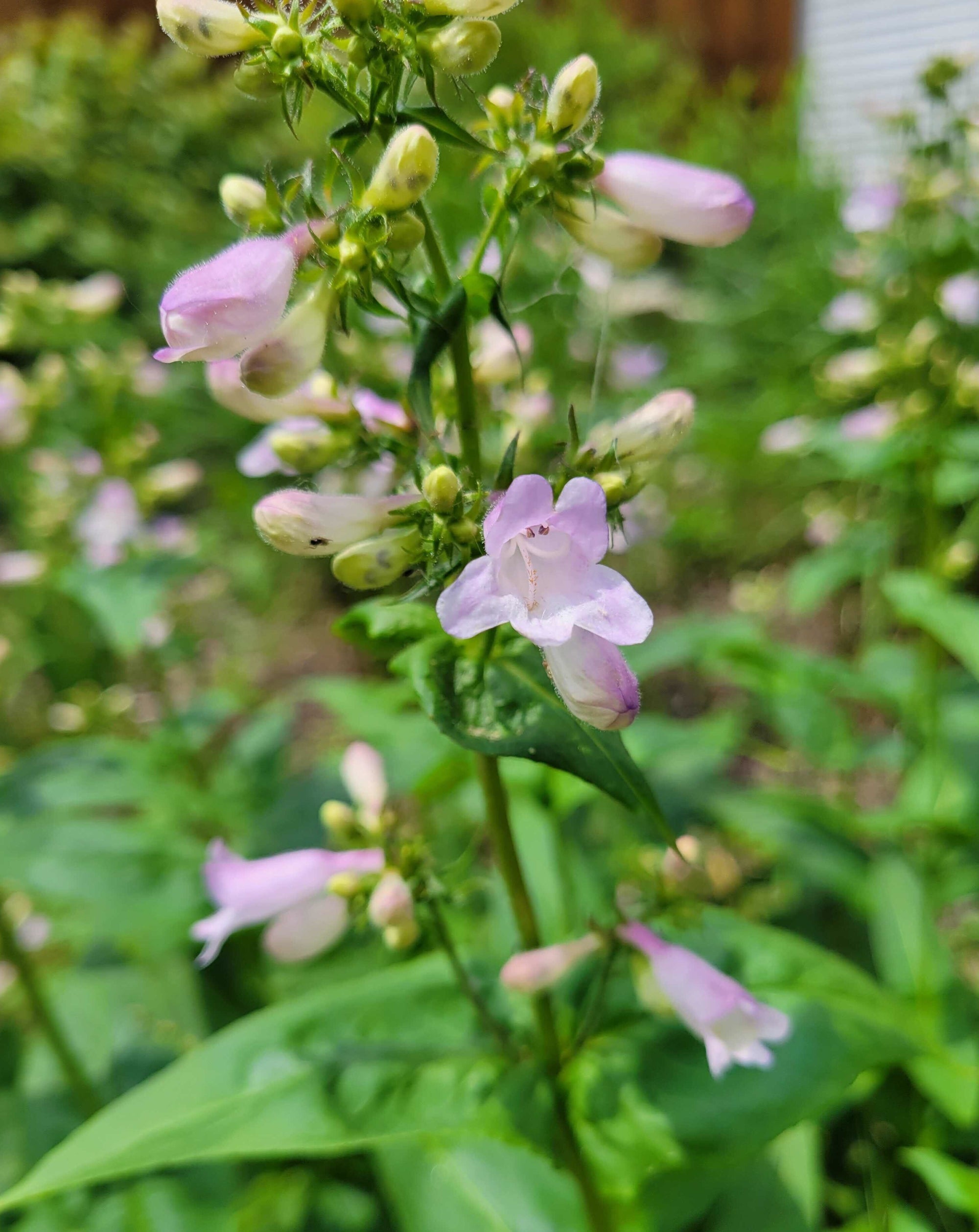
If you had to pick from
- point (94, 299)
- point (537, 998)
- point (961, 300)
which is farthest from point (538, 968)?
point (94, 299)

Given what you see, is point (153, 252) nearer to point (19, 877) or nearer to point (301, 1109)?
point (19, 877)

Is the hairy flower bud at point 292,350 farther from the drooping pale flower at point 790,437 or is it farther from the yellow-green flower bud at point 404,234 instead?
the drooping pale flower at point 790,437

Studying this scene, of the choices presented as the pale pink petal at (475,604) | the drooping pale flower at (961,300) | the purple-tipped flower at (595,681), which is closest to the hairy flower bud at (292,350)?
the pale pink petal at (475,604)

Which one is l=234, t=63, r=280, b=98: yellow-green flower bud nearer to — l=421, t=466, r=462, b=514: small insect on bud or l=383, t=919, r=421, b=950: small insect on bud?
l=421, t=466, r=462, b=514: small insect on bud

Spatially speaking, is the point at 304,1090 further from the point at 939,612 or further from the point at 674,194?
the point at 939,612

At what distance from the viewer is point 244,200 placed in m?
1.23

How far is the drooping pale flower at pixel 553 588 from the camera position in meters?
0.99

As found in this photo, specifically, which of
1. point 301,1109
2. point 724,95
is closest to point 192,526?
point 301,1109

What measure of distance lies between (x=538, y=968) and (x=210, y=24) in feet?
4.39

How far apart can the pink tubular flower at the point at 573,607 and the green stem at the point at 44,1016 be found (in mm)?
1902

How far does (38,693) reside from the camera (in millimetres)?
5746

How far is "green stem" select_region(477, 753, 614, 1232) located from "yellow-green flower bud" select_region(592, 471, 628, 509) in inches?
15.8

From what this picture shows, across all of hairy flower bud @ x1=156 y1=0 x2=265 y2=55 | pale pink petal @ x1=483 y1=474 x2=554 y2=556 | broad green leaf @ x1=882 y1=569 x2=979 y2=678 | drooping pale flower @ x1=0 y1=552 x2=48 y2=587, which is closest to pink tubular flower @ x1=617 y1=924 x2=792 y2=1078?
pale pink petal @ x1=483 y1=474 x2=554 y2=556

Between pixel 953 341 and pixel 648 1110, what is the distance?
2.57 meters
